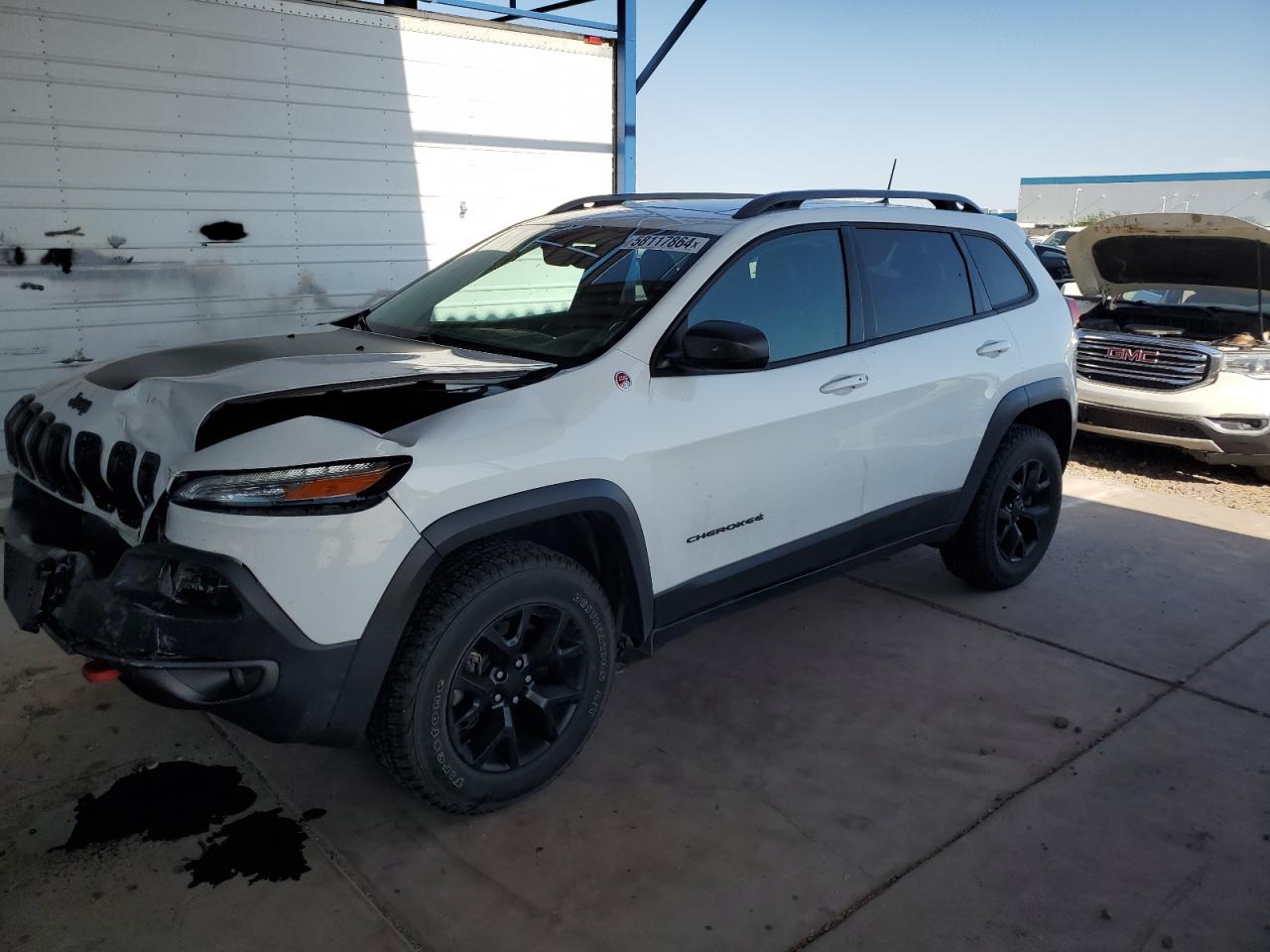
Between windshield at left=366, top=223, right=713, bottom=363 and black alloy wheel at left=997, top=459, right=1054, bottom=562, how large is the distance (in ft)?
6.88

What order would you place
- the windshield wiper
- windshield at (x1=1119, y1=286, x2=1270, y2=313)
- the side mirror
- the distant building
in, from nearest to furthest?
the side mirror < the windshield wiper < windshield at (x1=1119, y1=286, x2=1270, y2=313) < the distant building

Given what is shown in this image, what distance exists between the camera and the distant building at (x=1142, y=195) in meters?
42.2

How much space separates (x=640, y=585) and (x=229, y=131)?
475cm

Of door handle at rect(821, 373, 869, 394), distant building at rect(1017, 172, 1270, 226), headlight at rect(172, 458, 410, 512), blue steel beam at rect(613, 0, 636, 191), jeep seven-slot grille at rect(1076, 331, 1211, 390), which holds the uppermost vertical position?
distant building at rect(1017, 172, 1270, 226)

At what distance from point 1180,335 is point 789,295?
5.35 meters

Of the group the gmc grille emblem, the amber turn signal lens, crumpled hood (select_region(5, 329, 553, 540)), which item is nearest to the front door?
crumpled hood (select_region(5, 329, 553, 540))

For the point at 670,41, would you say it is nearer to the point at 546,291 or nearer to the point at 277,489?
the point at 546,291

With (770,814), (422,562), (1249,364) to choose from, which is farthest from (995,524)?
(1249,364)

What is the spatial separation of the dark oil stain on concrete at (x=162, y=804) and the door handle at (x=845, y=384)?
2317mm

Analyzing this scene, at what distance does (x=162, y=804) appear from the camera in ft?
9.76

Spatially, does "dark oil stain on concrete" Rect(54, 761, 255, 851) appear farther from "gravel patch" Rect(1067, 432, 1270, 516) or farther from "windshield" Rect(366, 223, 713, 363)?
"gravel patch" Rect(1067, 432, 1270, 516)

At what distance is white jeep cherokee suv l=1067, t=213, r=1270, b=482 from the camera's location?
6891 millimetres

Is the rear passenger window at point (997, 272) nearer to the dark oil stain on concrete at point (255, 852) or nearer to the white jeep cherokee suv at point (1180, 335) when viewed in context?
the white jeep cherokee suv at point (1180, 335)

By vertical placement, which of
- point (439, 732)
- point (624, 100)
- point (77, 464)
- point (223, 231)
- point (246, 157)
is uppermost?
point (624, 100)
